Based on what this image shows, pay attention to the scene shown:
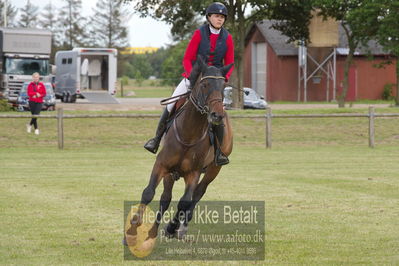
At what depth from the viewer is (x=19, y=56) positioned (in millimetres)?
44594

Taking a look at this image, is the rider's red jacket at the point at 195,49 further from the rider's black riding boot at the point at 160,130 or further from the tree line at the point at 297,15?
the tree line at the point at 297,15

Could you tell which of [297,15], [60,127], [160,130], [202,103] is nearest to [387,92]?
[297,15]

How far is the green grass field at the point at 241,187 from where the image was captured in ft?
31.5

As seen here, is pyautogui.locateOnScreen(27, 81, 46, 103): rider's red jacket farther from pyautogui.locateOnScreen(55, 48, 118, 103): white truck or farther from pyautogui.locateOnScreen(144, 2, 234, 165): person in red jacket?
pyautogui.locateOnScreen(55, 48, 118, 103): white truck

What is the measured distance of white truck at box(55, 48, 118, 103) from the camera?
4978 cm

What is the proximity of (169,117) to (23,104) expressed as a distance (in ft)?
97.1

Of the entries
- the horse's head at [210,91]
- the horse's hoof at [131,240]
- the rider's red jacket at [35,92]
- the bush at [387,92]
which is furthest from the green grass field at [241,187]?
the bush at [387,92]

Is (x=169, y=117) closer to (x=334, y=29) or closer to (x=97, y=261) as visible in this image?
(x=97, y=261)

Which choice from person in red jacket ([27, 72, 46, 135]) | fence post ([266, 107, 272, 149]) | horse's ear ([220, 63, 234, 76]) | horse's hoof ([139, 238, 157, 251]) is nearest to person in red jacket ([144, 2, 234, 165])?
horse's ear ([220, 63, 234, 76])

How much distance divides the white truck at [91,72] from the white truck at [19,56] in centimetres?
519

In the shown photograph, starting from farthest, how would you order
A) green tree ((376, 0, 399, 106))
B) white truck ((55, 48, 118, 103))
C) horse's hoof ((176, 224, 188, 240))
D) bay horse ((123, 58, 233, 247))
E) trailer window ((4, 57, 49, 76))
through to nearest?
1. white truck ((55, 48, 118, 103))
2. trailer window ((4, 57, 49, 76))
3. green tree ((376, 0, 399, 106))
4. horse's hoof ((176, 224, 188, 240))
5. bay horse ((123, 58, 233, 247))

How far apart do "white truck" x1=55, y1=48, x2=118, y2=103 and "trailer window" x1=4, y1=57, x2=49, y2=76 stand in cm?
493

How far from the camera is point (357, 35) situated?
4481 centimetres

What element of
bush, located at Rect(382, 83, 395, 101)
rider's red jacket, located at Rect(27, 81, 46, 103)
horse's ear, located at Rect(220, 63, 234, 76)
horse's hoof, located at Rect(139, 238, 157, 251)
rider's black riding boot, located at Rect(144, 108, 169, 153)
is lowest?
horse's hoof, located at Rect(139, 238, 157, 251)
